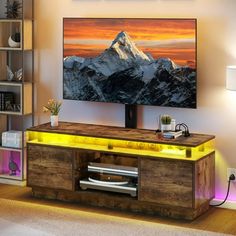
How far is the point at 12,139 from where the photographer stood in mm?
6238

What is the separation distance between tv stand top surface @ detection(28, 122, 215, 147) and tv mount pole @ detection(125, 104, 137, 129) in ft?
0.21

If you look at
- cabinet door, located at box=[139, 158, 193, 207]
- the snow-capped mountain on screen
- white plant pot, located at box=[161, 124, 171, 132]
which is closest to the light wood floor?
cabinet door, located at box=[139, 158, 193, 207]

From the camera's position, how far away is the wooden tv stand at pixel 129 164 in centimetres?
517

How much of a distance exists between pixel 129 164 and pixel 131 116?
0.43 meters

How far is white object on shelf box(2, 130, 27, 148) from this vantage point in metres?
6.20

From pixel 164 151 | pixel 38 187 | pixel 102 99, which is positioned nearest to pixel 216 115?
pixel 164 151

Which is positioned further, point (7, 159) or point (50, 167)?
point (7, 159)

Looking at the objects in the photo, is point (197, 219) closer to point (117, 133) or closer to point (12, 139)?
point (117, 133)

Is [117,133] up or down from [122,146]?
up

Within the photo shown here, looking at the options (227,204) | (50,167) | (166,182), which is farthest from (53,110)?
(227,204)

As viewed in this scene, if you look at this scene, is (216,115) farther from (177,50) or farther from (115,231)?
(115,231)

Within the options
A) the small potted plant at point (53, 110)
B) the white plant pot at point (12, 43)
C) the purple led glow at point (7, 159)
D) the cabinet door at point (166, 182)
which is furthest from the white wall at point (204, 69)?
the purple led glow at point (7, 159)

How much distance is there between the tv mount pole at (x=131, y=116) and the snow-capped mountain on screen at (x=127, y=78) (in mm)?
77

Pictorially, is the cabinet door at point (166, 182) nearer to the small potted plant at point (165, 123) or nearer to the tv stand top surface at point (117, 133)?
the tv stand top surface at point (117, 133)
